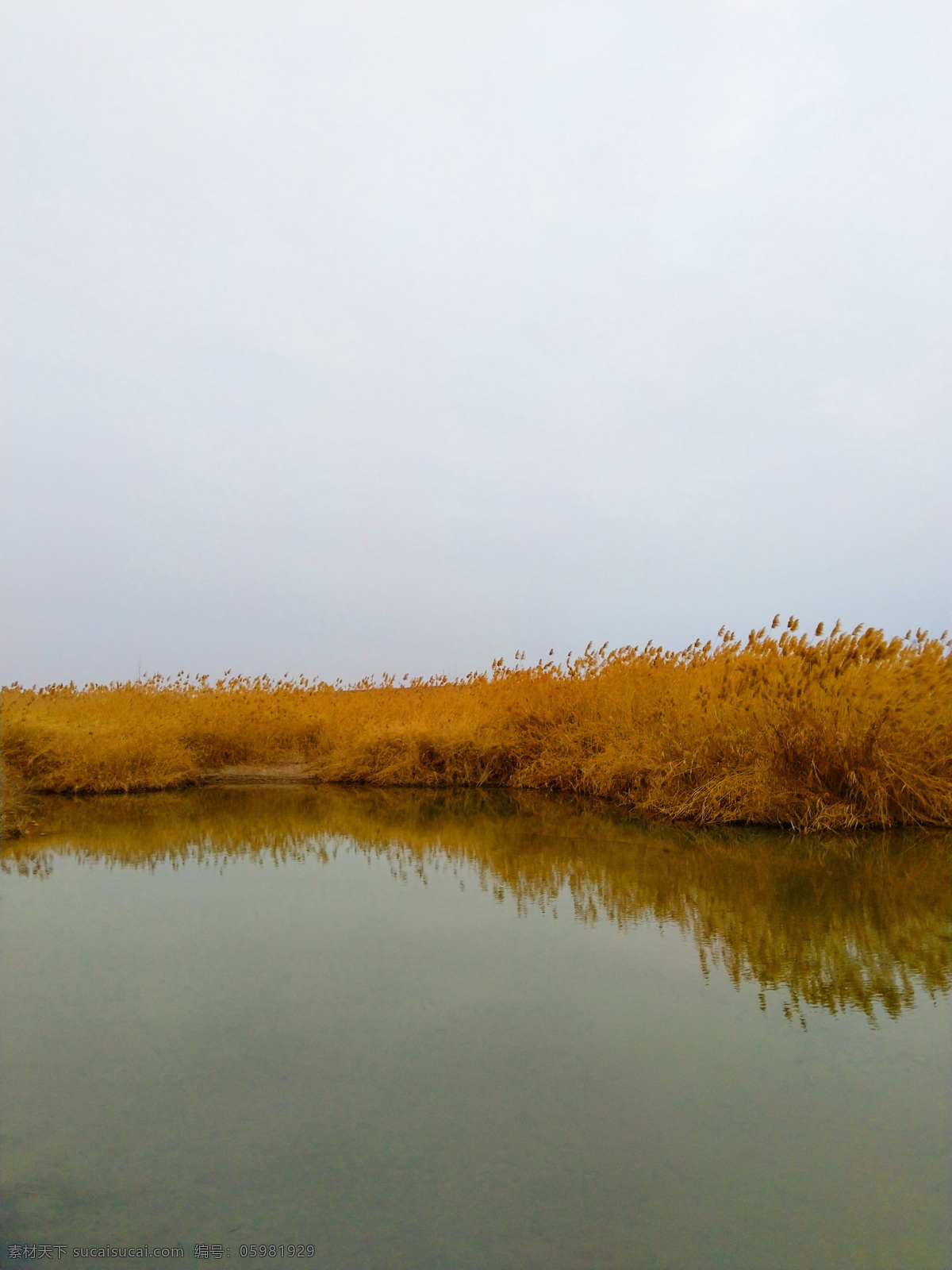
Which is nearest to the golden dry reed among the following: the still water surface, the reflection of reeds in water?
the reflection of reeds in water

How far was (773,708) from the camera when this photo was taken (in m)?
6.65

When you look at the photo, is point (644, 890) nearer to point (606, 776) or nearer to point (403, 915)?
point (403, 915)

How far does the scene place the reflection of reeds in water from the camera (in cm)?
Answer: 354

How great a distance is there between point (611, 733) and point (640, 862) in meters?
2.63

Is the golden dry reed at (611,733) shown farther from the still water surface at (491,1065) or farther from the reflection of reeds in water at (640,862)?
the still water surface at (491,1065)

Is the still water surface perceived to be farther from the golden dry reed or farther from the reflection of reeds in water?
the golden dry reed

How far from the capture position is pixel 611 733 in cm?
791

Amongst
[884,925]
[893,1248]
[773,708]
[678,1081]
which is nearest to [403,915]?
[678,1081]

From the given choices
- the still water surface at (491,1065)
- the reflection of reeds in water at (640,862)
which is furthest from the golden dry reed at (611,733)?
the still water surface at (491,1065)

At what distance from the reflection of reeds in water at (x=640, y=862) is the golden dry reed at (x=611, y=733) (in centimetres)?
44

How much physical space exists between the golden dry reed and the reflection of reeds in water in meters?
0.44

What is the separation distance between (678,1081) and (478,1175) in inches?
30.3

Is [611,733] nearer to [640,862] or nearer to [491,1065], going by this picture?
[640,862]

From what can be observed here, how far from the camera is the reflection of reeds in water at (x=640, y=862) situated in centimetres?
354
